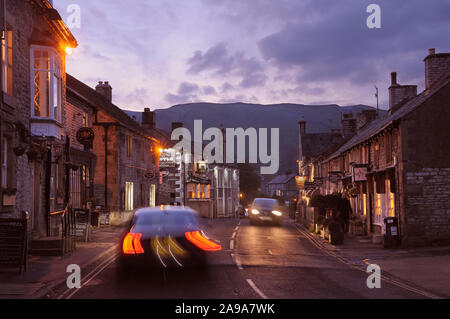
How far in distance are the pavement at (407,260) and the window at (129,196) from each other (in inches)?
634

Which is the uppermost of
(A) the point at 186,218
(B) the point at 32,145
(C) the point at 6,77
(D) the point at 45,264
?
(C) the point at 6,77

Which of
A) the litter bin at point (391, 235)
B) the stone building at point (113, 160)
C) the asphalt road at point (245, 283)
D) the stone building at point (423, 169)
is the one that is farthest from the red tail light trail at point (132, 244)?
the stone building at point (113, 160)

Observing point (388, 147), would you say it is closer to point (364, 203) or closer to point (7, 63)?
point (364, 203)

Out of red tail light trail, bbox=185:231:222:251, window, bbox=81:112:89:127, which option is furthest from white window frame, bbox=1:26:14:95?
window, bbox=81:112:89:127

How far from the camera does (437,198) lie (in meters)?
22.0

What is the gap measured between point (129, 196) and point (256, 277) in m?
26.3

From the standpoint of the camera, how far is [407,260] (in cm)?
1759

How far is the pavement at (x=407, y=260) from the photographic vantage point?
12723 millimetres

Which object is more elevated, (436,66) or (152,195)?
(436,66)

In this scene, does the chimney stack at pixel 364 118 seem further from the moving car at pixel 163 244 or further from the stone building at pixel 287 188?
the stone building at pixel 287 188

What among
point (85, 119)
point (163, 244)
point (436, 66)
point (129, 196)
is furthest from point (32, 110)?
point (129, 196)
